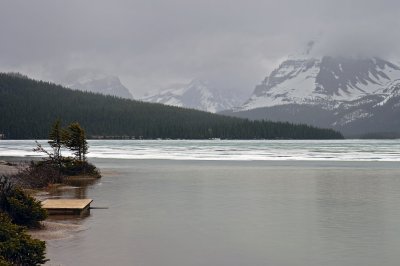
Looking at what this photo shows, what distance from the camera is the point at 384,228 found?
2755 cm

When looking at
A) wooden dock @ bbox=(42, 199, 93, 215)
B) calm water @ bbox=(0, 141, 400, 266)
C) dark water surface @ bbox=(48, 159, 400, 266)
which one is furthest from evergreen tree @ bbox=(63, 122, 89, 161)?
wooden dock @ bbox=(42, 199, 93, 215)

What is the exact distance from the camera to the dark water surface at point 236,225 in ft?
71.9

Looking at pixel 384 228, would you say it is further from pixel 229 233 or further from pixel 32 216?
pixel 32 216

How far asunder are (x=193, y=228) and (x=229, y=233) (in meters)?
2.06

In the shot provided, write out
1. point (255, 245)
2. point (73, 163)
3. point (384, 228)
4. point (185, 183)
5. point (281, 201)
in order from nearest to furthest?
point (255, 245) → point (384, 228) → point (281, 201) → point (185, 183) → point (73, 163)

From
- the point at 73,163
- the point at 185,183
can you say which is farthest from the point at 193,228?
the point at 73,163

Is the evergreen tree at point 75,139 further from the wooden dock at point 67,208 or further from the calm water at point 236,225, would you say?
the wooden dock at point 67,208

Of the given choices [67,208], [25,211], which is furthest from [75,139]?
[25,211]

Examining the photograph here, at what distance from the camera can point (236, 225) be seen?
93.8 ft

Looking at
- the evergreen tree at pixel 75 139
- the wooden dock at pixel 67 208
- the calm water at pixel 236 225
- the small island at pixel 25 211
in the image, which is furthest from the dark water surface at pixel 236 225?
the evergreen tree at pixel 75 139

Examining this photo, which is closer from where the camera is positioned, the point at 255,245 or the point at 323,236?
the point at 255,245

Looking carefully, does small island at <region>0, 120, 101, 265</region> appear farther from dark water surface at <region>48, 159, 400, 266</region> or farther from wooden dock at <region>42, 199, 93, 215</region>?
dark water surface at <region>48, 159, 400, 266</region>

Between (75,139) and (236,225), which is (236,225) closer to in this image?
(236,225)

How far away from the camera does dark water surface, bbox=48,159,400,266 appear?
71.9 feet
